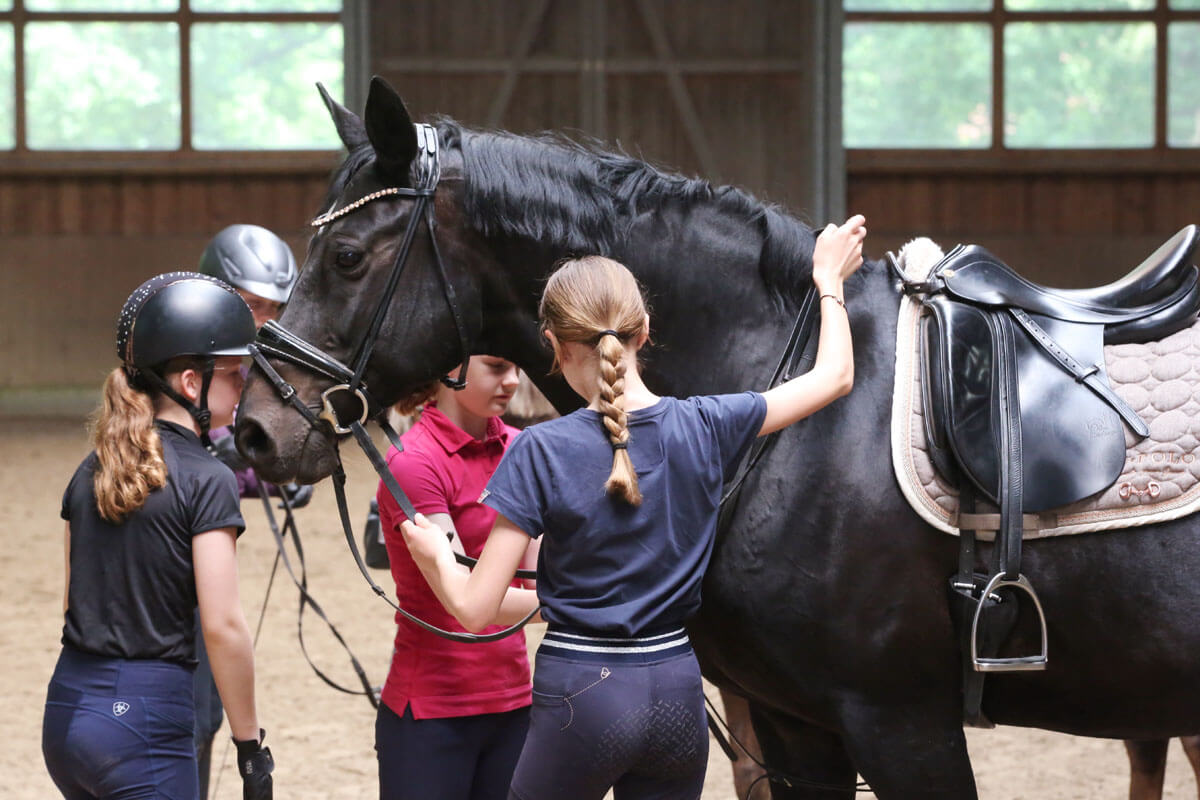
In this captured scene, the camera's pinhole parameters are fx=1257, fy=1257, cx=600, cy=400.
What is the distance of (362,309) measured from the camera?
81.7 inches

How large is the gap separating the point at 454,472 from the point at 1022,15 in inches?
412

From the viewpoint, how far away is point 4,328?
1112 centimetres

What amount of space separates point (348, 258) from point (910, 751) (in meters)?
1.20

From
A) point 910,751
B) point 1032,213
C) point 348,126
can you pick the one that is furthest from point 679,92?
point 910,751

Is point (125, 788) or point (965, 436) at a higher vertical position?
point (965, 436)

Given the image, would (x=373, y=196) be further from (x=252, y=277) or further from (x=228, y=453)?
(x=252, y=277)

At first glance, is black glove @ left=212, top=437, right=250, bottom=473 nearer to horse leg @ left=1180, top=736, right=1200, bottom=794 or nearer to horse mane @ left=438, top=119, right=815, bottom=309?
horse mane @ left=438, top=119, right=815, bottom=309

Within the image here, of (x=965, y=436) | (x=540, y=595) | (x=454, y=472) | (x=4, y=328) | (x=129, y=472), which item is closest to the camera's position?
(x=540, y=595)

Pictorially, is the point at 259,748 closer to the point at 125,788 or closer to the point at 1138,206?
the point at 125,788

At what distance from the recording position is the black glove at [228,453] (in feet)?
10.3

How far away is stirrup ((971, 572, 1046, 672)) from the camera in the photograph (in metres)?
1.91

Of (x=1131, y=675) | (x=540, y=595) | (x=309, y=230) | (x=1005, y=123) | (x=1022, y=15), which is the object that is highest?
(x=1022, y=15)

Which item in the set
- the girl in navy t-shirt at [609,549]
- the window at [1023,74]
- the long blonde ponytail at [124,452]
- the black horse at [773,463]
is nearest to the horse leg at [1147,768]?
the black horse at [773,463]

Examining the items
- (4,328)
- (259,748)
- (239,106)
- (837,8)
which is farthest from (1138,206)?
(259,748)
